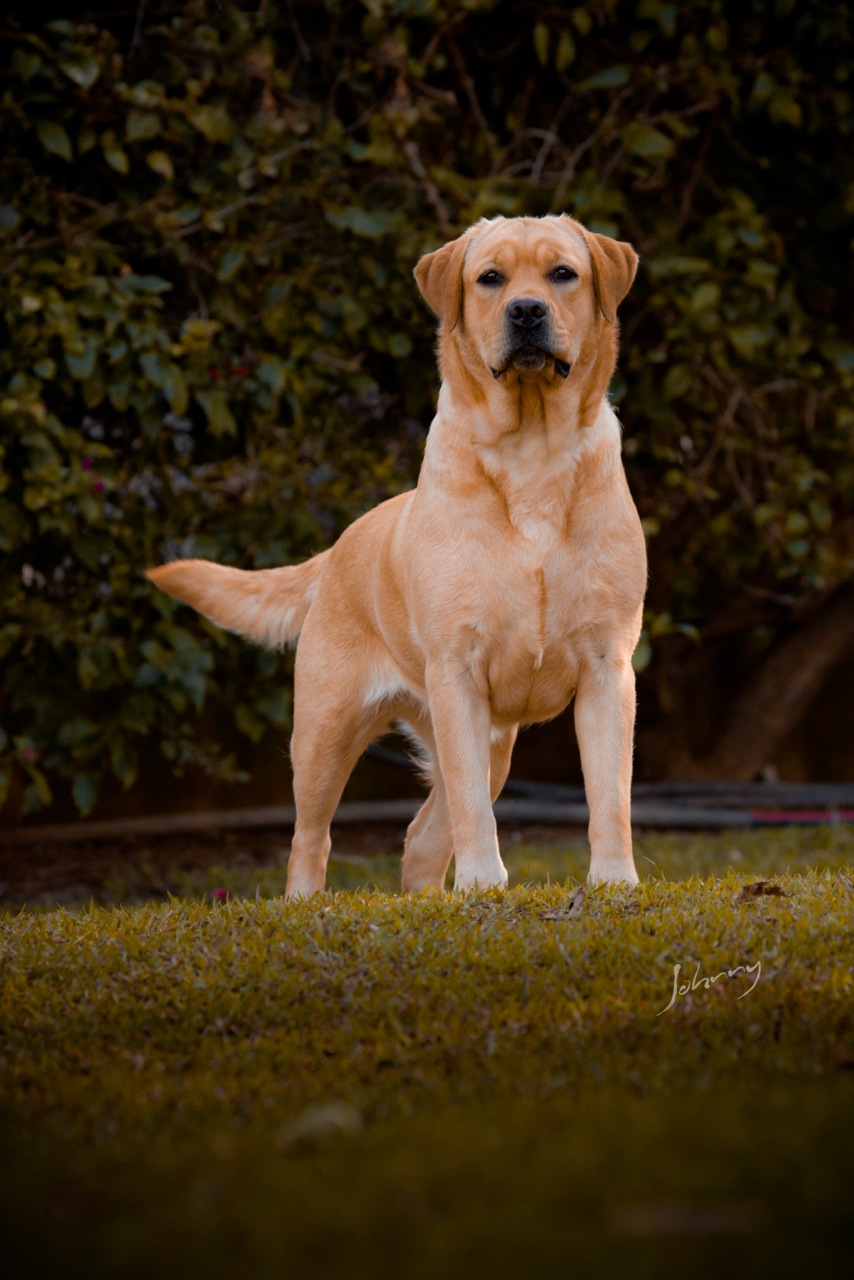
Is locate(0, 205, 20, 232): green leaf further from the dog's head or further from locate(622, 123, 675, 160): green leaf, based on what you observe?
locate(622, 123, 675, 160): green leaf

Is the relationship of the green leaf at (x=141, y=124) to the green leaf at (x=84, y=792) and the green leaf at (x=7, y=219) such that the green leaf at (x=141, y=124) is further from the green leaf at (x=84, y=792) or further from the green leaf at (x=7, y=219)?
the green leaf at (x=84, y=792)

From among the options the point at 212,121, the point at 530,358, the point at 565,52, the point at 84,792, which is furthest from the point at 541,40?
the point at 84,792

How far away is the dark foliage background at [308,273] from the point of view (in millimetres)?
5926

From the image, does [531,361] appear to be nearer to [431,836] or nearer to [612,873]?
[612,873]

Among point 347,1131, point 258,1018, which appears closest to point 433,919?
point 258,1018

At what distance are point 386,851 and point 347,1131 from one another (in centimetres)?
565

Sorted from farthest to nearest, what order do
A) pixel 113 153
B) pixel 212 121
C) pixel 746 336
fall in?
pixel 746 336, pixel 212 121, pixel 113 153

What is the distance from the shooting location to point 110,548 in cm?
614

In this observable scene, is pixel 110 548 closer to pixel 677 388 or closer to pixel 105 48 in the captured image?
pixel 105 48

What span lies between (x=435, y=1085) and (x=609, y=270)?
2549 mm

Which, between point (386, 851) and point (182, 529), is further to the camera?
point (386, 851)

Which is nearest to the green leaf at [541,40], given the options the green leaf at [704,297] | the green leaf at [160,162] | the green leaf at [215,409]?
the green leaf at [704,297]

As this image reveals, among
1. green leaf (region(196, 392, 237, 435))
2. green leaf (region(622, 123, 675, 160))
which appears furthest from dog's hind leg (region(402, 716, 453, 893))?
green leaf (region(622, 123, 675, 160))

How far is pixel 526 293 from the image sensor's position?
4020mm
